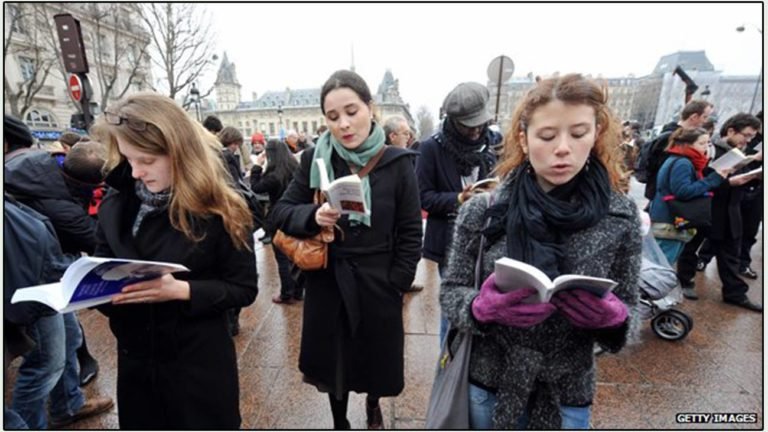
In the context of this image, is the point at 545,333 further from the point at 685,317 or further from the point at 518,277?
the point at 685,317

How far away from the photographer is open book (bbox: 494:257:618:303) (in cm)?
103

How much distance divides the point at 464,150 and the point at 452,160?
0.37ft

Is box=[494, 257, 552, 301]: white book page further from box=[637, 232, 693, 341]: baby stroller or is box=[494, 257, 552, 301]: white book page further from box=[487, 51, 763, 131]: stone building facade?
box=[487, 51, 763, 131]: stone building facade

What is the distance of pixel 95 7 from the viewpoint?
16234 mm

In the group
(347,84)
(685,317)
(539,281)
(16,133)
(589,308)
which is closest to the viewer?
(539,281)

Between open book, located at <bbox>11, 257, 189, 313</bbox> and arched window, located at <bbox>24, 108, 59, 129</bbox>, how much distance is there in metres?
39.4

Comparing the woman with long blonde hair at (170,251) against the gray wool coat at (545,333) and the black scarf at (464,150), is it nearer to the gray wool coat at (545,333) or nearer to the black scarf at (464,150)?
the gray wool coat at (545,333)

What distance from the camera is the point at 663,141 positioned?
4.32 metres

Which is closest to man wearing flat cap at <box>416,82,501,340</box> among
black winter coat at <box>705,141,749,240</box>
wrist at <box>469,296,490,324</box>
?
wrist at <box>469,296,490,324</box>

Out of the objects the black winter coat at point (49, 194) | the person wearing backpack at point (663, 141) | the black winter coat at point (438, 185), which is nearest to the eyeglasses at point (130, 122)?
the black winter coat at point (49, 194)

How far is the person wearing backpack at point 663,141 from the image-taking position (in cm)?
405

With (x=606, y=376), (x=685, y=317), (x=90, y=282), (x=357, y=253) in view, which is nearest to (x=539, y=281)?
(x=357, y=253)

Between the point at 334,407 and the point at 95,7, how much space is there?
21.2m

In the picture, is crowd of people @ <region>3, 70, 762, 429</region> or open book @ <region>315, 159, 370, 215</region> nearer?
crowd of people @ <region>3, 70, 762, 429</region>
